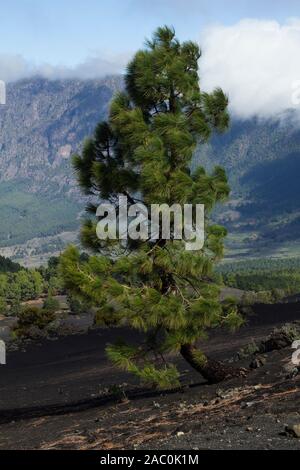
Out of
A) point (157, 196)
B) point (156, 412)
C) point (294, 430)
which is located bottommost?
point (156, 412)

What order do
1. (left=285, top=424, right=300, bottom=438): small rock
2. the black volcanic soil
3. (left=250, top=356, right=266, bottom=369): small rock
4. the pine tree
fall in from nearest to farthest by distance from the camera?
1. (left=285, top=424, right=300, bottom=438): small rock
2. the black volcanic soil
3. the pine tree
4. (left=250, top=356, right=266, bottom=369): small rock

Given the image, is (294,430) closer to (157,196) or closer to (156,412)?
(156,412)

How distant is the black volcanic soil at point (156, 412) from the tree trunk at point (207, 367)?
35 centimetres

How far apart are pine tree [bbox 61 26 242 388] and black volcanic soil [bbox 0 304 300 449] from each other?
1.28m

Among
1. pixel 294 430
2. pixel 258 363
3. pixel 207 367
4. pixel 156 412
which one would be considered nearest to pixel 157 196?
pixel 207 367

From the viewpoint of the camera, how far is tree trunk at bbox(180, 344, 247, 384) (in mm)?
19875

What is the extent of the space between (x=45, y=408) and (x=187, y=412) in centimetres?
818

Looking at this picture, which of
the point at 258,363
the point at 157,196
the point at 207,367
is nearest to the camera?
the point at 157,196

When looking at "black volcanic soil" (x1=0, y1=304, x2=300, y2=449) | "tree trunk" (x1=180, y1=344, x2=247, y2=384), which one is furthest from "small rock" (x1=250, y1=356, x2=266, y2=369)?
"tree trunk" (x1=180, y1=344, x2=247, y2=384)

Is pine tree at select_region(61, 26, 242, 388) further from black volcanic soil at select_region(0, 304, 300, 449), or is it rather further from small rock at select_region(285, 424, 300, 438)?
small rock at select_region(285, 424, 300, 438)

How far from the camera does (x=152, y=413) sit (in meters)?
17.2

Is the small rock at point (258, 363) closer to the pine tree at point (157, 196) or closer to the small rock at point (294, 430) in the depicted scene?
the pine tree at point (157, 196)

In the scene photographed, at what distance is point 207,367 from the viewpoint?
20125 mm

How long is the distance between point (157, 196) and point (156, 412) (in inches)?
217
